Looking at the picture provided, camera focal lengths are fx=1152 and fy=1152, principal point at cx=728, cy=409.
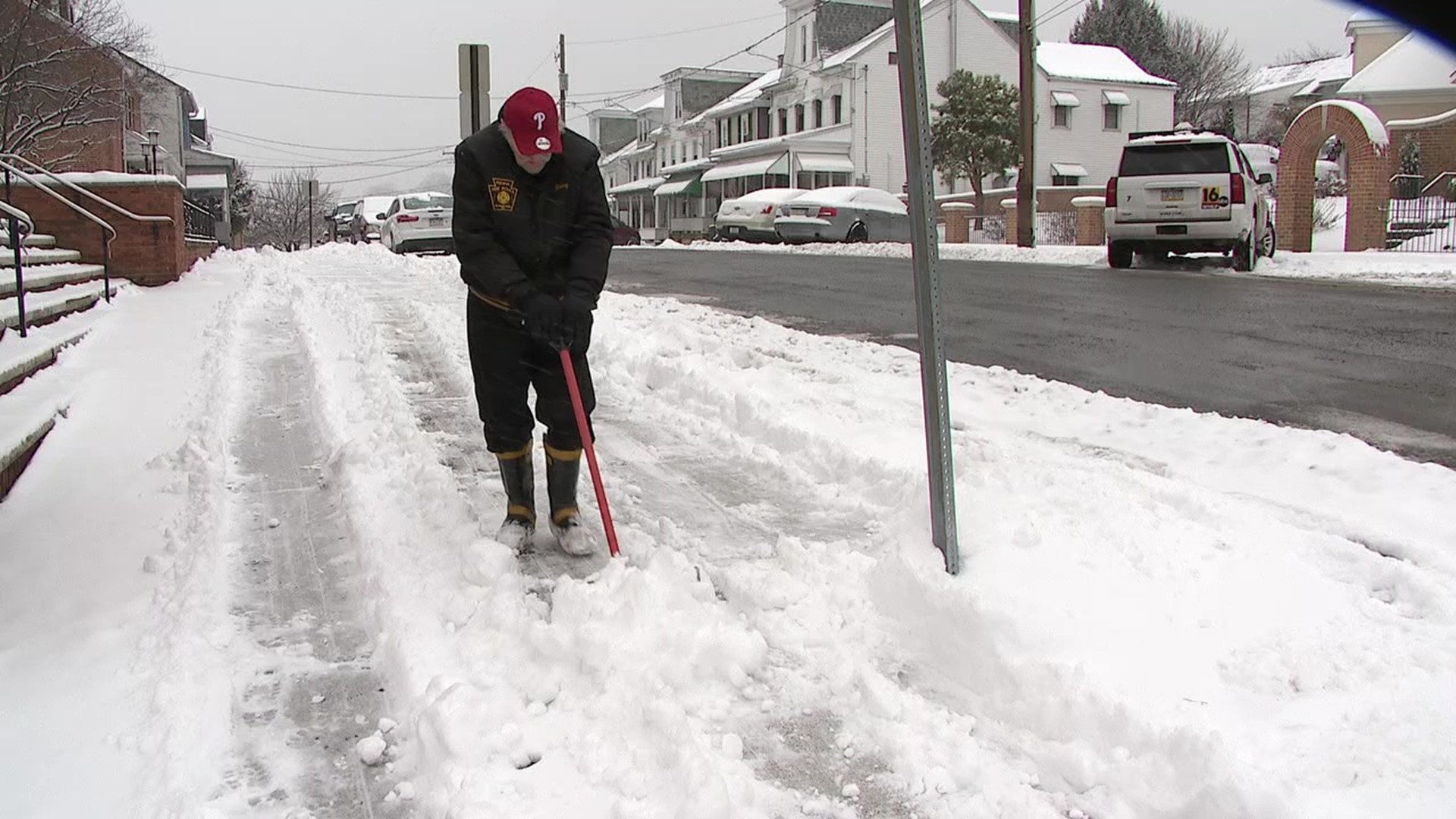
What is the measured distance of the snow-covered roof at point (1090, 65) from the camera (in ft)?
156

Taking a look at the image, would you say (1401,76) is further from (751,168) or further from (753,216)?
(751,168)

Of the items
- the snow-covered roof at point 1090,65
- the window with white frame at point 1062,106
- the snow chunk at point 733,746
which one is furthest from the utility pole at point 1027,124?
the snow-covered roof at point 1090,65

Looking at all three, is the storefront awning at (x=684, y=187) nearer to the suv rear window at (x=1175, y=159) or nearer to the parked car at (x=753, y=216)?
the parked car at (x=753, y=216)

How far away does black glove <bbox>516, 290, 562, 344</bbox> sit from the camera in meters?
3.90

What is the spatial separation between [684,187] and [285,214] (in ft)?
129

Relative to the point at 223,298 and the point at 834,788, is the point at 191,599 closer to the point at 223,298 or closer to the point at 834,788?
the point at 834,788

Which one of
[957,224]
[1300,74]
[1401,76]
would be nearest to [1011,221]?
[957,224]

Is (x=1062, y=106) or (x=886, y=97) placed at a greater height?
(x=886, y=97)

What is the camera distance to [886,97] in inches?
1772

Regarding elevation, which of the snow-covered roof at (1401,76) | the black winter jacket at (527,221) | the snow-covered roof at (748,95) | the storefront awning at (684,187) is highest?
the snow-covered roof at (748,95)

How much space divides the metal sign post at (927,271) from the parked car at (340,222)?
54.5m

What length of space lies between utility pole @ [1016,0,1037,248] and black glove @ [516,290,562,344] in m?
21.1

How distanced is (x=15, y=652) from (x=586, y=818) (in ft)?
6.57

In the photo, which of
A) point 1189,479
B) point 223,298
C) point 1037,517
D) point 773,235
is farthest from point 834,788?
point 773,235
